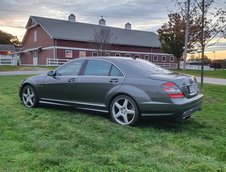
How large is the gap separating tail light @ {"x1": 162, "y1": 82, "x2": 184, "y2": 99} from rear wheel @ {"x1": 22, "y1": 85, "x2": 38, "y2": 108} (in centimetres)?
365

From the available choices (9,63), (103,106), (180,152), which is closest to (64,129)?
(103,106)

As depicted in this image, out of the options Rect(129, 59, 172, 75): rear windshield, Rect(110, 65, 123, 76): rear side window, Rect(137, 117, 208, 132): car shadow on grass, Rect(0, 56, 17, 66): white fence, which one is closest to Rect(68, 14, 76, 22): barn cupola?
Rect(0, 56, 17, 66): white fence

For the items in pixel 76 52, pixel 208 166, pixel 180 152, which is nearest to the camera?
pixel 208 166

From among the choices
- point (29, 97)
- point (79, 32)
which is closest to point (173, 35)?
point (79, 32)

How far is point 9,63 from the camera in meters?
35.1

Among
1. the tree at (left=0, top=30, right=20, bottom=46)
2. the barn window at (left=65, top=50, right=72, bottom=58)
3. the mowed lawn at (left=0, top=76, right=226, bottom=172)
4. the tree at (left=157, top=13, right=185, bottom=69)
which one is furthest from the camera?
the tree at (left=0, top=30, right=20, bottom=46)

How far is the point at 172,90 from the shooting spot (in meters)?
6.05

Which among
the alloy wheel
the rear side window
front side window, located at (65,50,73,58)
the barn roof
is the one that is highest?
the barn roof

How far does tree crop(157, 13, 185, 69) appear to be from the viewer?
40.7 metres

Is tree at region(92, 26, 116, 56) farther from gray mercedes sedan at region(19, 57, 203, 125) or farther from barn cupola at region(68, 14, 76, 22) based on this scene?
gray mercedes sedan at region(19, 57, 203, 125)

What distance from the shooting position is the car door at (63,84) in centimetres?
743

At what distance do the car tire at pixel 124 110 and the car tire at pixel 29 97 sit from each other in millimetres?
2473

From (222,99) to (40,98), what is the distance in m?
6.18

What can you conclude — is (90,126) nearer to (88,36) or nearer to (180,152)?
(180,152)
